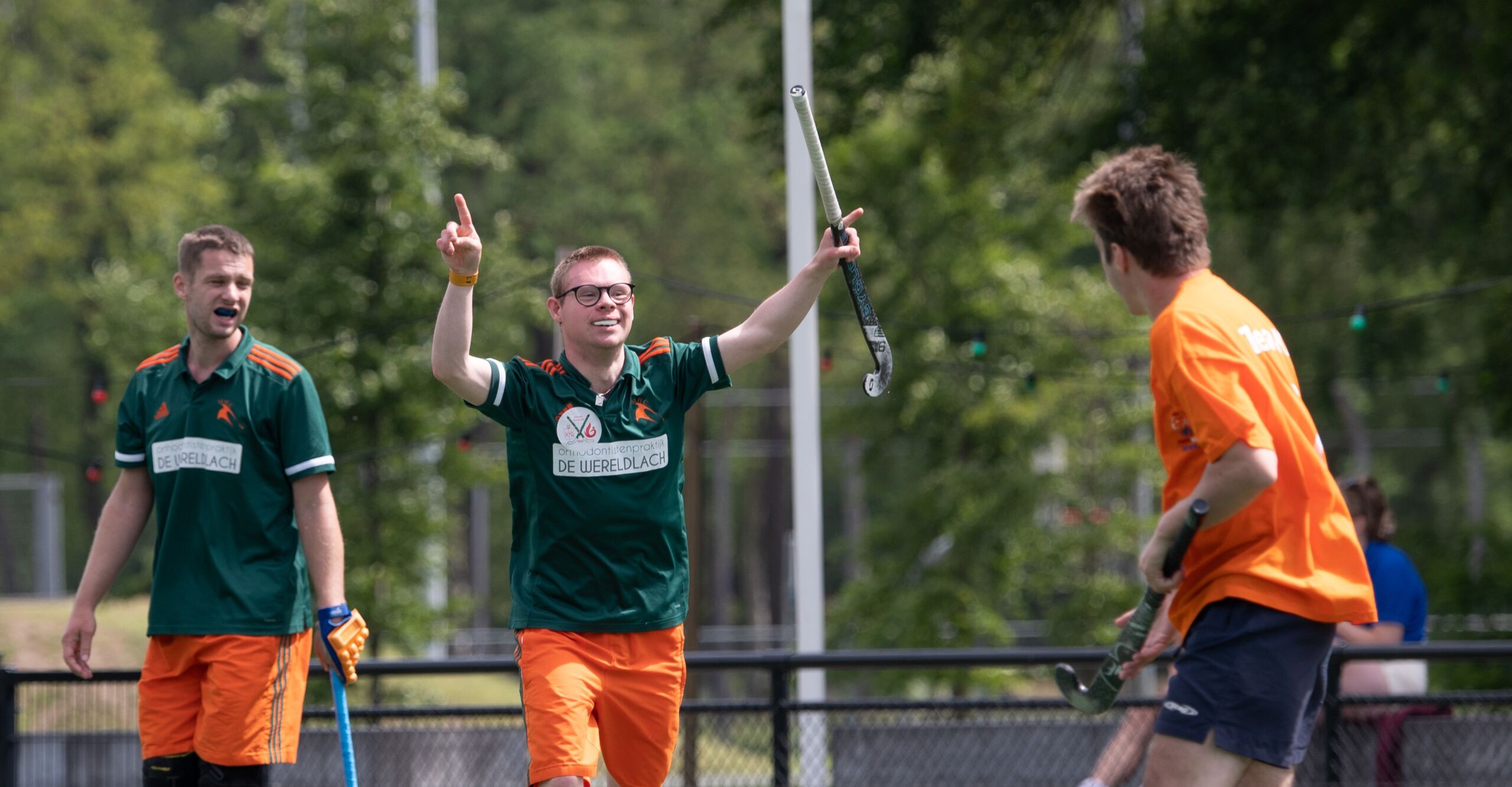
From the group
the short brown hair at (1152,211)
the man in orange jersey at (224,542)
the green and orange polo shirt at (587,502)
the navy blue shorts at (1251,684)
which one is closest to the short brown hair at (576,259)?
the green and orange polo shirt at (587,502)

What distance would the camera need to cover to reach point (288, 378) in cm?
436

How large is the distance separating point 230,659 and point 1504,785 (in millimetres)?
5178

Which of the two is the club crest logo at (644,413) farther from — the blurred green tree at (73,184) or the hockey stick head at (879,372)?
the blurred green tree at (73,184)

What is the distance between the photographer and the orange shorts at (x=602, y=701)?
3.60 metres

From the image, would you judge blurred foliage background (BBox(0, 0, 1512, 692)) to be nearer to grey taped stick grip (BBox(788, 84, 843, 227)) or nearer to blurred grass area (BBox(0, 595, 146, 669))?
Answer: blurred grass area (BBox(0, 595, 146, 669))

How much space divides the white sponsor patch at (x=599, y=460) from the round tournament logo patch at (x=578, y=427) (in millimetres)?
16

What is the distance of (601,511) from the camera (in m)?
3.82

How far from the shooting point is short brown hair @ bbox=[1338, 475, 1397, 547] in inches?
243

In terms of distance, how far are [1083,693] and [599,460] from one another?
1.37 meters

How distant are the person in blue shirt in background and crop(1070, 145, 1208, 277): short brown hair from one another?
11.1 ft

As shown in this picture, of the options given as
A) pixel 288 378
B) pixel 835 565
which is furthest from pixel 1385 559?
pixel 835 565

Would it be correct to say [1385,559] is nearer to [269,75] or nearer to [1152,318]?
[1152,318]

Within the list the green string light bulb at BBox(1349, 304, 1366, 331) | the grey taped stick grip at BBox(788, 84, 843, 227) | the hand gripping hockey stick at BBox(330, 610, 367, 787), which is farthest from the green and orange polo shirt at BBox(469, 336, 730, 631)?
the green string light bulb at BBox(1349, 304, 1366, 331)

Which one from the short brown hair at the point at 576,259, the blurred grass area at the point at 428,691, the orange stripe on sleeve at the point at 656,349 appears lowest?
the blurred grass area at the point at 428,691
